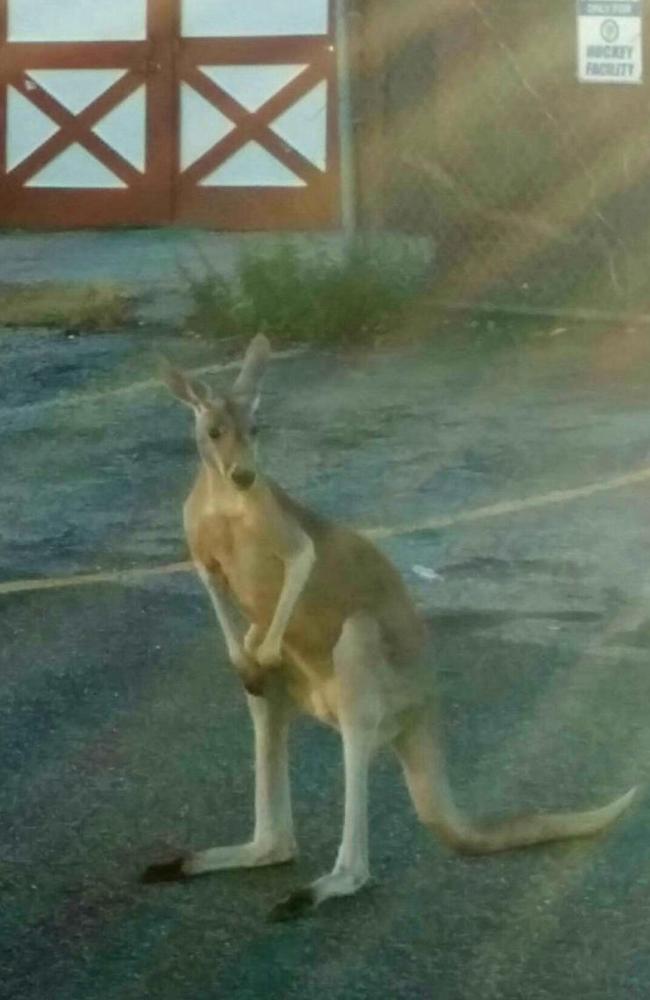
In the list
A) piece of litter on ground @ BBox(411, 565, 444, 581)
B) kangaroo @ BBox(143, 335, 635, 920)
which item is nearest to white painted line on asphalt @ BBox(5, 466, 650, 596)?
piece of litter on ground @ BBox(411, 565, 444, 581)

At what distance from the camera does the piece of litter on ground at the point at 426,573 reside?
830cm

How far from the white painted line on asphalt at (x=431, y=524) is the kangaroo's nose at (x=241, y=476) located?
3.29 m

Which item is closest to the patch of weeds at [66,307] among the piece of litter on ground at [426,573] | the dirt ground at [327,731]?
the dirt ground at [327,731]

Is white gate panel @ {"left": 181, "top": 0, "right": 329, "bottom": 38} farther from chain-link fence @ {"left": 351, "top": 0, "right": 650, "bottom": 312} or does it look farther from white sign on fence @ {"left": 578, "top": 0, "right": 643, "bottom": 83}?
white sign on fence @ {"left": 578, "top": 0, "right": 643, "bottom": 83}

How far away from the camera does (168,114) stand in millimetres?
18594

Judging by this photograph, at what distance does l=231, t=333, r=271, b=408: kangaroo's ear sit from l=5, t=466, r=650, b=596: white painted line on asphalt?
123 inches

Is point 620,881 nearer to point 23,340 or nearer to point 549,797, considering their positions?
point 549,797

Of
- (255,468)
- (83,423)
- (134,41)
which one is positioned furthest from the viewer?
(134,41)

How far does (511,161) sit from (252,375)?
314 inches

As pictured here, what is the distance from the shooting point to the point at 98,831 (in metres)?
5.77

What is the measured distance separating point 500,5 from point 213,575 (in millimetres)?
8204

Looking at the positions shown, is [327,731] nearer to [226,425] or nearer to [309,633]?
[309,633]

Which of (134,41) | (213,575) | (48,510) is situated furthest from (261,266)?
(213,575)

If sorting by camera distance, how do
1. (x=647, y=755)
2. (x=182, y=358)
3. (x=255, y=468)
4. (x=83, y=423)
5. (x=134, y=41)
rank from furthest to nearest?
(x=134, y=41) → (x=182, y=358) → (x=83, y=423) → (x=647, y=755) → (x=255, y=468)
